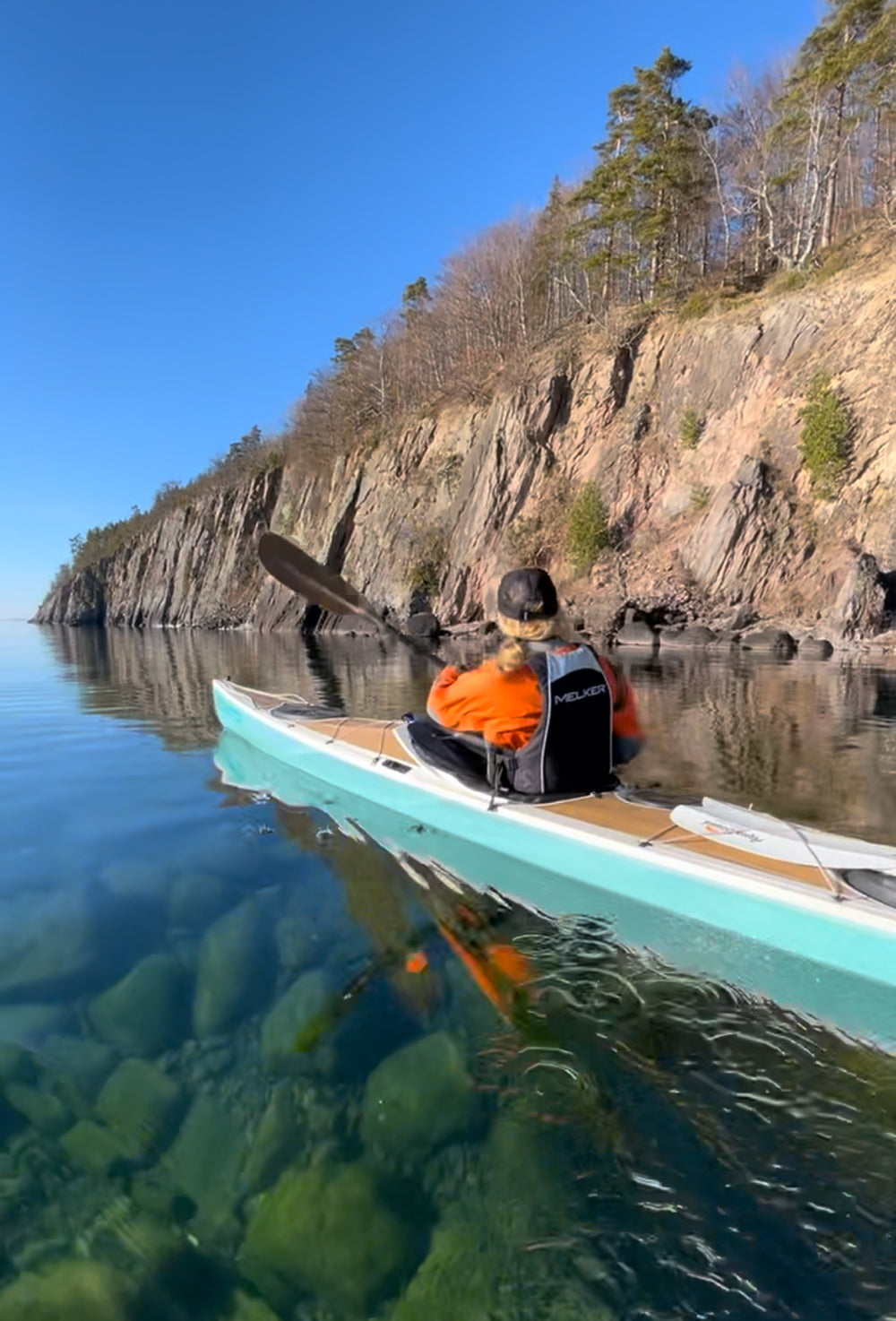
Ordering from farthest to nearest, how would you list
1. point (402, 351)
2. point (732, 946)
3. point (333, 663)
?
point (402, 351) < point (333, 663) < point (732, 946)

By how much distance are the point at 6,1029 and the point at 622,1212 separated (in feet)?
7.68

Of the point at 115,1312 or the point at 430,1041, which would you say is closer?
the point at 115,1312

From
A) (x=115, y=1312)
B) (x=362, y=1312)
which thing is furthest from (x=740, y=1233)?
(x=115, y=1312)

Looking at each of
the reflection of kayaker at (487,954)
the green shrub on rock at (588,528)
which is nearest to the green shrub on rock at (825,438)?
the green shrub on rock at (588,528)

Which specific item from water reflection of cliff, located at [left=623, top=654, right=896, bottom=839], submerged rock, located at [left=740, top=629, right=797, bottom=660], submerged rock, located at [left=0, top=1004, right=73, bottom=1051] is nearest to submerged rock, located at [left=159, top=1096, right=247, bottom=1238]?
submerged rock, located at [left=0, top=1004, right=73, bottom=1051]

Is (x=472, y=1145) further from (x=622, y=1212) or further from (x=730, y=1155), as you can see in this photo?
(x=730, y=1155)

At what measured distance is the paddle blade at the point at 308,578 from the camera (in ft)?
25.6

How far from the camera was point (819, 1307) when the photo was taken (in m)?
1.70

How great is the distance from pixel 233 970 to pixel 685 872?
6.99 feet

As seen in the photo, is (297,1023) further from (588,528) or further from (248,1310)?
(588,528)

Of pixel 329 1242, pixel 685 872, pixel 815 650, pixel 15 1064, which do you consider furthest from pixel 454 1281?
pixel 815 650

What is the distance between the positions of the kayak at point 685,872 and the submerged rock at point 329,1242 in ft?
5.79

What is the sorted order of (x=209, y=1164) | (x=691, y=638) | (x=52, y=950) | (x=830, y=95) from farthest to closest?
1. (x=830, y=95)
2. (x=691, y=638)
3. (x=52, y=950)
4. (x=209, y=1164)

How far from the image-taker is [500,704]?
4.26 meters
